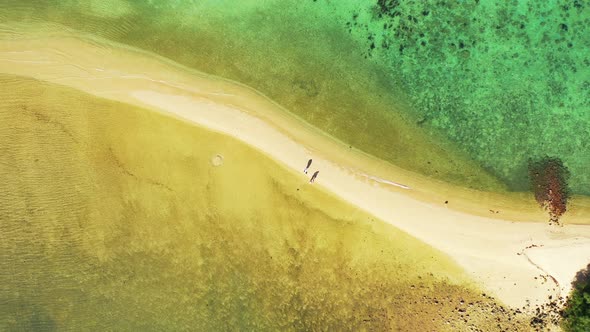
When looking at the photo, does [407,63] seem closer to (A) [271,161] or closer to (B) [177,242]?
(A) [271,161]

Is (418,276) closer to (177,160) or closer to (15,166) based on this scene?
(177,160)

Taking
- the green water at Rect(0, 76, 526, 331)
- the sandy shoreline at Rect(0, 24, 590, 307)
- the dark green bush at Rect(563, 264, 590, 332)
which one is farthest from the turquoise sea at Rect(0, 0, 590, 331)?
the dark green bush at Rect(563, 264, 590, 332)

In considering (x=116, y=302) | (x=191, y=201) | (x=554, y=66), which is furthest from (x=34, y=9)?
(x=554, y=66)

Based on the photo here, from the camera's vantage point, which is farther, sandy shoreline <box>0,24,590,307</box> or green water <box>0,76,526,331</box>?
green water <box>0,76,526,331</box>

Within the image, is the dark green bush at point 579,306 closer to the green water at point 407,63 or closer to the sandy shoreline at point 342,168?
the sandy shoreline at point 342,168

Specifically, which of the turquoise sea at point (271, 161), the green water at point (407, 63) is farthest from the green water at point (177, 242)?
the green water at point (407, 63)

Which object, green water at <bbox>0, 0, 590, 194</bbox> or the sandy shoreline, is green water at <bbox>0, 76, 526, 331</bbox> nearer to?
the sandy shoreline
